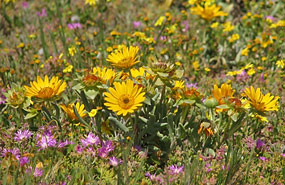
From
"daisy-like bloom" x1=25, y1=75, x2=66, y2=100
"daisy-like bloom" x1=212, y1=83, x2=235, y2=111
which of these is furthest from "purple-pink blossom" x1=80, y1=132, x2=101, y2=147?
"daisy-like bloom" x1=212, y1=83, x2=235, y2=111

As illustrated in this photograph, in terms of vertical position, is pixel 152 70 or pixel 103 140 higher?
pixel 152 70

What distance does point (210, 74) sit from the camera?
362 centimetres

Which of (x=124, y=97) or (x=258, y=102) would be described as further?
(x=258, y=102)

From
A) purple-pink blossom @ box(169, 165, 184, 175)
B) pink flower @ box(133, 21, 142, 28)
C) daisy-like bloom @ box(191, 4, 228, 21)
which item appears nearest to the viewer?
purple-pink blossom @ box(169, 165, 184, 175)

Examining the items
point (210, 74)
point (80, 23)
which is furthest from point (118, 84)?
point (80, 23)

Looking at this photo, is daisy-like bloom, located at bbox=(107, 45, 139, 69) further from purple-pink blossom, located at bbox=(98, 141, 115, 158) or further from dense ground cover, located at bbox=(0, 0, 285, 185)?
purple-pink blossom, located at bbox=(98, 141, 115, 158)

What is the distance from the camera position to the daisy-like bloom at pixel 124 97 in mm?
2037

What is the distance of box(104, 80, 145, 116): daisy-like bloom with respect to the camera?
2.04m

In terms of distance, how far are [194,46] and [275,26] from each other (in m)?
0.78

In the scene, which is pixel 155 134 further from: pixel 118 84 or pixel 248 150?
pixel 248 150

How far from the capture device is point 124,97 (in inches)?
81.3

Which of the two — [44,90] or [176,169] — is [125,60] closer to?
[44,90]

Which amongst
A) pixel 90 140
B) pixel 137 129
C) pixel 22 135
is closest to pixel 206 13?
pixel 137 129

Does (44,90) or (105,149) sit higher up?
(44,90)
